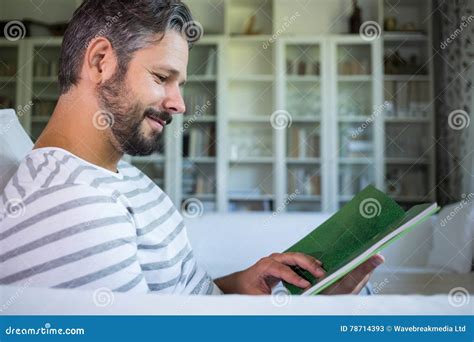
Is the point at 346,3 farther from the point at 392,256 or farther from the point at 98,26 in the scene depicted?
the point at 98,26

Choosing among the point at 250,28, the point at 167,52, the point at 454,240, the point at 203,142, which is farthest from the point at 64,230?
the point at 250,28

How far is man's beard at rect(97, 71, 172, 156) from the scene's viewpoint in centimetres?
81

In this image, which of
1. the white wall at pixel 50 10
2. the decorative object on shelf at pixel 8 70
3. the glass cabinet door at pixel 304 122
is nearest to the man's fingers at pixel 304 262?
the white wall at pixel 50 10

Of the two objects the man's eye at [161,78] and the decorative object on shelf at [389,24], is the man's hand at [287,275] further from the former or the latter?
the decorative object on shelf at [389,24]

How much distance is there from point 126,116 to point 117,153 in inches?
2.1

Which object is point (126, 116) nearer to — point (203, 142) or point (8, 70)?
point (203, 142)

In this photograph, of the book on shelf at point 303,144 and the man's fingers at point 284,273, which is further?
the book on shelf at point 303,144

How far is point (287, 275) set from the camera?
811 millimetres

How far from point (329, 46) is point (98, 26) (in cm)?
310

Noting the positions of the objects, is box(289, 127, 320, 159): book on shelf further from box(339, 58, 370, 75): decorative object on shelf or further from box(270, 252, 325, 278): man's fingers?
box(270, 252, 325, 278): man's fingers

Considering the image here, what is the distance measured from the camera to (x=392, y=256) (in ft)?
6.73

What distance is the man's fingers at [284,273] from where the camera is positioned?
0.79 metres

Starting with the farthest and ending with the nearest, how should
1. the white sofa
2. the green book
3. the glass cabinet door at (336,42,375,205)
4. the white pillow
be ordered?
the glass cabinet door at (336,42,375,205) → the white pillow → the green book → the white sofa

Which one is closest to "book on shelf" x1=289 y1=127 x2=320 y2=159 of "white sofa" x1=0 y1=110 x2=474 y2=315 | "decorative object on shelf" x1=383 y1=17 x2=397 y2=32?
"decorative object on shelf" x1=383 y1=17 x2=397 y2=32
